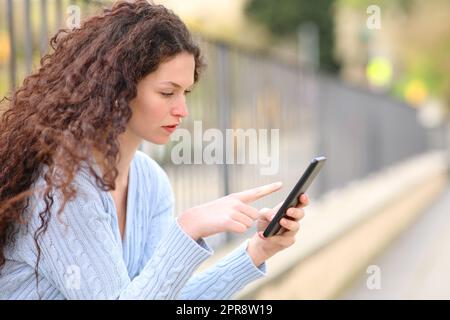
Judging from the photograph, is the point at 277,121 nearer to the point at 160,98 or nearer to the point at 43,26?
the point at 43,26

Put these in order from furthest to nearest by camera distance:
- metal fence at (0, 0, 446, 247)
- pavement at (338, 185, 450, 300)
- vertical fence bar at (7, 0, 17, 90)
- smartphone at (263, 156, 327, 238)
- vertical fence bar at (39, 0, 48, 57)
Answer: pavement at (338, 185, 450, 300), metal fence at (0, 0, 446, 247), vertical fence bar at (39, 0, 48, 57), vertical fence bar at (7, 0, 17, 90), smartphone at (263, 156, 327, 238)

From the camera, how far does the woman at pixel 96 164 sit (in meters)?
2.27

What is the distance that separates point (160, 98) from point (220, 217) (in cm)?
37

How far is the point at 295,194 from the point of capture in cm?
243

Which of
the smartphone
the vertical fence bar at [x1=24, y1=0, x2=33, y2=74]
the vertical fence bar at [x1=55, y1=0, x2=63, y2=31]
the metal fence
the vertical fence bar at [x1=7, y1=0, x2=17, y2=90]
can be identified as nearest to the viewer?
the smartphone

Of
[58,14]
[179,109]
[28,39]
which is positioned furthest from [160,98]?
[58,14]

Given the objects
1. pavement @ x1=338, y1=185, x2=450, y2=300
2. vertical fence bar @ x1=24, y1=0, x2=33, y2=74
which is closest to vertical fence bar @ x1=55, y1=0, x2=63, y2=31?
vertical fence bar @ x1=24, y1=0, x2=33, y2=74

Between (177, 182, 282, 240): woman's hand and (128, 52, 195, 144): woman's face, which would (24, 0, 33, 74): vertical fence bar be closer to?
(128, 52, 195, 144): woman's face

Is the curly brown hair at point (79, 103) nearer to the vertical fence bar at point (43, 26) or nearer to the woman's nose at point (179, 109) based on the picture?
the woman's nose at point (179, 109)

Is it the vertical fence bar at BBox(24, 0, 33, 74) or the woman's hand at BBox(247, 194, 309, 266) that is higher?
the vertical fence bar at BBox(24, 0, 33, 74)

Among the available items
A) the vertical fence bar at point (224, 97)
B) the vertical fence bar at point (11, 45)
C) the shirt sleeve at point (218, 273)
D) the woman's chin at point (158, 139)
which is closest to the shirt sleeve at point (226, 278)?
the shirt sleeve at point (218, 273)

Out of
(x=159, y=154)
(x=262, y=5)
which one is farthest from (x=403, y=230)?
(x=262, y=5)

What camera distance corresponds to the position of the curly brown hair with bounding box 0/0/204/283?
2.26 metres
